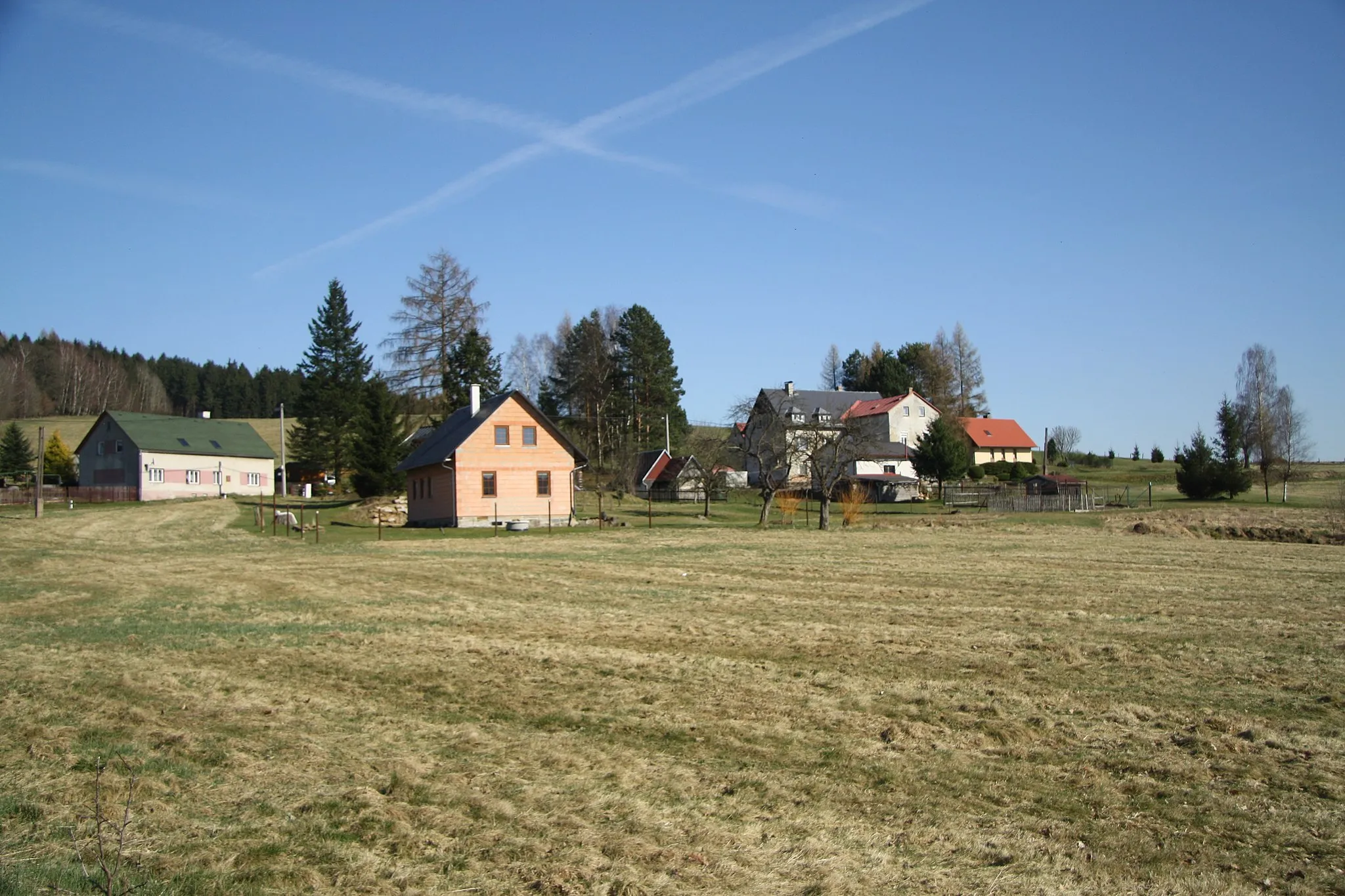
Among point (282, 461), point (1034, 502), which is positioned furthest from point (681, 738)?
point (282, 461)

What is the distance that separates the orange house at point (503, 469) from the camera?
46594 millimetres

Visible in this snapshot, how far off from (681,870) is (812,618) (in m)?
10.9

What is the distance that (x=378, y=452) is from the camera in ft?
191

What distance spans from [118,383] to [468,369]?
7812 centimetres

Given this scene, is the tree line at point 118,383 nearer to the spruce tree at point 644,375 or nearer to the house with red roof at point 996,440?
the spruce tree at point 644,375

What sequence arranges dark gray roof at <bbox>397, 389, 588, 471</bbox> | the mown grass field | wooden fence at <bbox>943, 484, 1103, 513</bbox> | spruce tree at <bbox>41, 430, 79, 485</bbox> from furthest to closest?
spruce tree at <bbox>41, 430, 79, 485</bbox>
wooden fence at <bbox>943, 484, 1103, 513</bbox>
dark gray roof at <bbox>397, 389, 588, 471</bbox>
the mown grass field

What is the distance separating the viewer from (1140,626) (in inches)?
621

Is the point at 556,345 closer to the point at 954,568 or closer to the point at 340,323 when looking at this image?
the point at 340,323

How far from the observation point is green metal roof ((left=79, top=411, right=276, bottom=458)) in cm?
6862

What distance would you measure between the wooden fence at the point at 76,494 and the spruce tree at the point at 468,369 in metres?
22.4

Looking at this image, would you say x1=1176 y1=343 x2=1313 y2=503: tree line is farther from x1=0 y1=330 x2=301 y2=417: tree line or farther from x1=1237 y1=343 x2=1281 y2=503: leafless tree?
x1=0 y1=330 x2=301 y2=417: tree line

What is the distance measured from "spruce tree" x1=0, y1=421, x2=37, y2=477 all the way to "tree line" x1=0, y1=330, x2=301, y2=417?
30.5 metres

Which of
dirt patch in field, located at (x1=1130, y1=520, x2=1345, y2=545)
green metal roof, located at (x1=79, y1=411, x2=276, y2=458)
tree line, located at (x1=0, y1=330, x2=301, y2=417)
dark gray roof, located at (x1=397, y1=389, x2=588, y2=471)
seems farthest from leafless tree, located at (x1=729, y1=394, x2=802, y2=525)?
tree line, located at (x1=0, y1=330, x2=301, y2=417)

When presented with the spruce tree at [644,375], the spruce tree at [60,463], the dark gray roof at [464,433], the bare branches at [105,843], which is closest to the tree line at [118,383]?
the spruce tree at [60,463]
